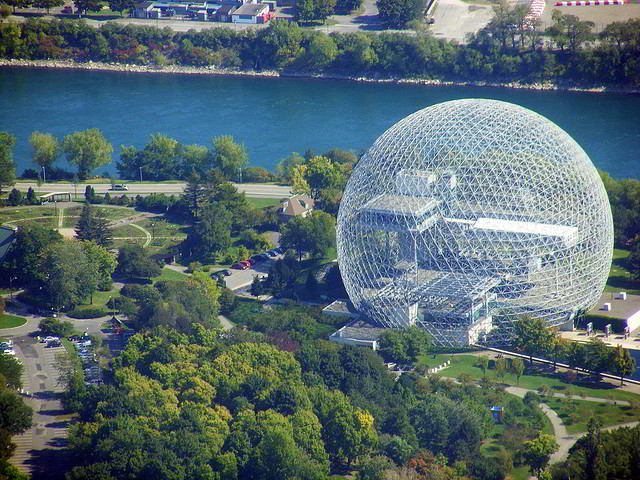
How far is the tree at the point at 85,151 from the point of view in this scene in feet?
317


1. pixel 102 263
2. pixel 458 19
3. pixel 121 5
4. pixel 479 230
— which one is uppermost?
pixel 458 19

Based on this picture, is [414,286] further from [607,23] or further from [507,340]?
[607,23]

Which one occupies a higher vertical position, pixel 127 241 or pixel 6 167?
pixel 6 167

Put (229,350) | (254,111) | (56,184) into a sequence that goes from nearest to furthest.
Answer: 1. (229,350)
2. (56,184)
3. (254,111)

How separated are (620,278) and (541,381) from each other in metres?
14.5

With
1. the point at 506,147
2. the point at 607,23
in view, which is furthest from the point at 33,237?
the point at 607,23

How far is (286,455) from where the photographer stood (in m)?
50.7

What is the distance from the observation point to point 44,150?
97250 millimetres

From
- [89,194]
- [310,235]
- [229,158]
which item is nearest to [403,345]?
[310,235]

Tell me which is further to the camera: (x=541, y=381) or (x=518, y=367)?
(x=541, y=381)

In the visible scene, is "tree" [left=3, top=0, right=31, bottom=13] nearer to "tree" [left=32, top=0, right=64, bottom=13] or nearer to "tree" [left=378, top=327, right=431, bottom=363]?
"tree" [left=32, top=0, right=64, bottom=13]

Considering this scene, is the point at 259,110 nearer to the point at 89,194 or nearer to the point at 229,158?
the point at 229,158

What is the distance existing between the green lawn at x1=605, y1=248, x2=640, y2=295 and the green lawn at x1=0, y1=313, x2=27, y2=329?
32275 millimetres

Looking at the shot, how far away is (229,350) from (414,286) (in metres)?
10.9
